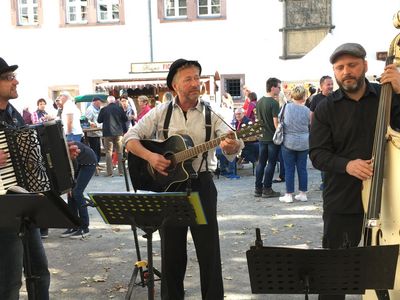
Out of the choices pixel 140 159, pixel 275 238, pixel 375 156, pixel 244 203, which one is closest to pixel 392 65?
pixel 375 156

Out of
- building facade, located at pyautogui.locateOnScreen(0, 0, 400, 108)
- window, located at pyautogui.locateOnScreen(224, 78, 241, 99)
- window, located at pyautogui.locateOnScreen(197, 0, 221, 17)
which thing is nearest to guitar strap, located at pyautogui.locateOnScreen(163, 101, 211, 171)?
building facade, located at pyautogui.locateOnScreen(0, 0, 400, 108)

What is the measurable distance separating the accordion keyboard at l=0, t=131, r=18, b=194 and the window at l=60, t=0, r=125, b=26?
20.1m

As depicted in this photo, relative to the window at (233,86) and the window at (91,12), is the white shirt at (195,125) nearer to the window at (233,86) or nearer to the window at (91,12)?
the window at (233,86)

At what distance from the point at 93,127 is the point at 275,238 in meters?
8.53

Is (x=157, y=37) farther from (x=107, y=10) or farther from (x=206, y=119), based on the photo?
(x=206, y=119)

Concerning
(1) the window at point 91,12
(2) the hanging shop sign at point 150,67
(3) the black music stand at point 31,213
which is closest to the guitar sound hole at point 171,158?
(3) the black music stand at point 31,213

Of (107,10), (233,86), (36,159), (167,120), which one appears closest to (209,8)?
(233,86)

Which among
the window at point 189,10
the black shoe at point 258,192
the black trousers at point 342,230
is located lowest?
the black shoe at point 258,192

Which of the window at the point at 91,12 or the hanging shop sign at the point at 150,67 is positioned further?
the window at the point at 91,12

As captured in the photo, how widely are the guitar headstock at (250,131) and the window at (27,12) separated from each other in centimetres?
2119

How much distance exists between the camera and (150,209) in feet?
11.0

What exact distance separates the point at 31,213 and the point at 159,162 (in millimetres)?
1129

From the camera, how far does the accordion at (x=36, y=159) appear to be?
3.43m

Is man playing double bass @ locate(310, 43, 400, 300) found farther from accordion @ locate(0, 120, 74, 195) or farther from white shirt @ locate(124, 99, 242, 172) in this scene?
accordion @ locate(0, 120, 74, 195)
